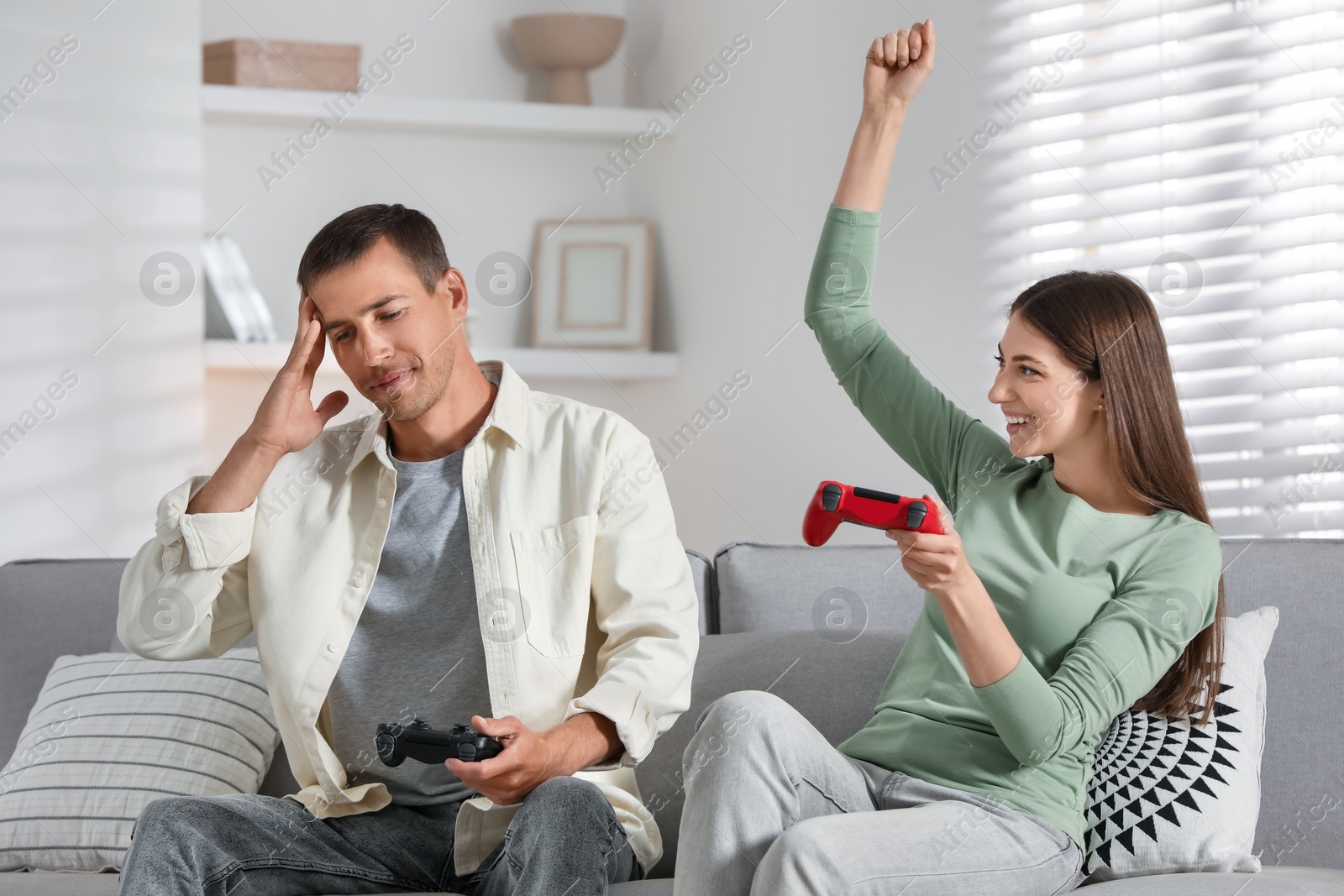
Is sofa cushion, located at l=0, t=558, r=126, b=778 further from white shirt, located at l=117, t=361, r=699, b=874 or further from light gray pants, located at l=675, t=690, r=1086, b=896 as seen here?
light gray pants, located at l=675, t=690, r=1086, b=896

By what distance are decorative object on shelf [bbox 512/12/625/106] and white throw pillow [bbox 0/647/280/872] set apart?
6.72ft

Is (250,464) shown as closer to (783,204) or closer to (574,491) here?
(574,491)

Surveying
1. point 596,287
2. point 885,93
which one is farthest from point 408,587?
point 596,287

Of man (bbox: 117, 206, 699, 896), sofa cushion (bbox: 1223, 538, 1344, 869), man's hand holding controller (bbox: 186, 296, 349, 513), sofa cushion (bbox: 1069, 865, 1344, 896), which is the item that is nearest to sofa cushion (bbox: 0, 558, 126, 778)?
man (bbox: 117, 206, 699, 896)

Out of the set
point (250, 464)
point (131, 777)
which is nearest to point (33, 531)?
point (131, 777)

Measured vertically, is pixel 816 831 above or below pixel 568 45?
below

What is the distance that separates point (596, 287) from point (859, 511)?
2.24 meters

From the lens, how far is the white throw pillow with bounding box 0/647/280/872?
1.71 m

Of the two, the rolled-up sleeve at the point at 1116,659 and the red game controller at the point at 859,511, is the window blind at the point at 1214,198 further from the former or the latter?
the red game controller at the point at 859,511

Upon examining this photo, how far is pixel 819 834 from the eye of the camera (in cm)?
119

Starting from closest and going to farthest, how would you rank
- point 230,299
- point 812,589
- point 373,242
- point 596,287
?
point 373,242
point 812,589
point 230,299
point 596,287

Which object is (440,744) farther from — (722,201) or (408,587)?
(722,201)

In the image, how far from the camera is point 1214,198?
2.19 meters

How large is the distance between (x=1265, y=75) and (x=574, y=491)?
1463 mm
